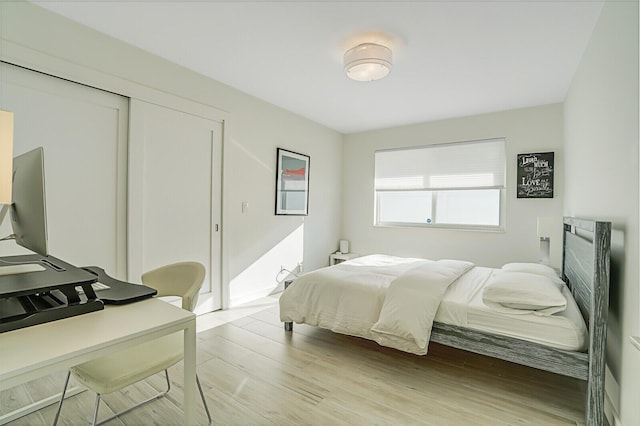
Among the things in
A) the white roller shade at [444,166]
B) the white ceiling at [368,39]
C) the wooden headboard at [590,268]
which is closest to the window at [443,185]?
the white roller shade at [444,166]

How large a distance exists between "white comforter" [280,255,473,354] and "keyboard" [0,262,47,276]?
1.81m

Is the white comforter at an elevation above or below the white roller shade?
below

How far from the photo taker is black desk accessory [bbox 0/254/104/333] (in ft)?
3.20

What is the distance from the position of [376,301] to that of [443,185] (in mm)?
2781

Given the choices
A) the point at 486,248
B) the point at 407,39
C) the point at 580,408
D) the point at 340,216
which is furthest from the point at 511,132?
the point at 580,408

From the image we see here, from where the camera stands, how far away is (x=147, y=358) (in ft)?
4.66

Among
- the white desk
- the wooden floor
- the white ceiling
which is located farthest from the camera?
the white ceiling

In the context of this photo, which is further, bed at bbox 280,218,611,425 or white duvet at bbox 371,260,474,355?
white duvet at bbox 371,260,474,355

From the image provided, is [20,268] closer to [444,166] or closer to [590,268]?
[590,268]

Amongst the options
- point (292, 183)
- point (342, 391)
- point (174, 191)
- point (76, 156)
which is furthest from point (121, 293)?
point (292, 183)

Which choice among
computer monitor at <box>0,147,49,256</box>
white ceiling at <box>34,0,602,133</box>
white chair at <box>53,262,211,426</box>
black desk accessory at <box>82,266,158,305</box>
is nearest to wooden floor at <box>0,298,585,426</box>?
white chair at <box>53,262,211,426</box>

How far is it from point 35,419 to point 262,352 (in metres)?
1.36

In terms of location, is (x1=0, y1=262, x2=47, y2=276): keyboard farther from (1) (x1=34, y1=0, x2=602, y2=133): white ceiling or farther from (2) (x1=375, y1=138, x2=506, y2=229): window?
(2) (x1=375, y1=138, x2=506, y2=229): window

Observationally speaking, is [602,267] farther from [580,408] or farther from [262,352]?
[262,352]
